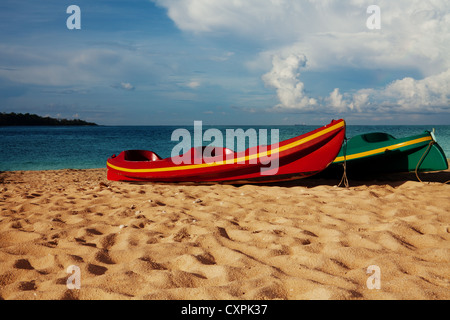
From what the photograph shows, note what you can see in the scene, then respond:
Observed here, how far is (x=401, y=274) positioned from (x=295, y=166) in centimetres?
382

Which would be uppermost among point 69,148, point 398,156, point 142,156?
point 398,156

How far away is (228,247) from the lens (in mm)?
3107

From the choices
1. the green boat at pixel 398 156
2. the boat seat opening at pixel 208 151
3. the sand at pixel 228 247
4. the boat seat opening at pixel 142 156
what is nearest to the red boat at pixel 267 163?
the boat seat opening at pixel 208 151

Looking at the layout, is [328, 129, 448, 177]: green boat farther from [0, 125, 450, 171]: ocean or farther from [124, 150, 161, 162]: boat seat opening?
[0, 125, 450, 171]: ocean

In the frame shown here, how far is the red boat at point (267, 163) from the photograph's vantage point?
6.08 metres

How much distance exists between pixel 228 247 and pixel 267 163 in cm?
337

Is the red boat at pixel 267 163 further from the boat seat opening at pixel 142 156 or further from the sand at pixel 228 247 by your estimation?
the boat seat opening at pixel 142 156

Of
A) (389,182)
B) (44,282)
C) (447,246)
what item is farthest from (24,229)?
(389,182)

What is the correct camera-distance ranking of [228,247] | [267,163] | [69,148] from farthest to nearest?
[69,148], [267,163], [228,247]

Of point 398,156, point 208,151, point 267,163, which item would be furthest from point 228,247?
point 398,156

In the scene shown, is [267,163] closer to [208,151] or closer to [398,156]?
[208,151]

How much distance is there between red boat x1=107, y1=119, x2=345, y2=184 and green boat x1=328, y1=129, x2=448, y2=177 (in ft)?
2.55

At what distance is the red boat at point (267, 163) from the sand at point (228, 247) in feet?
3.51

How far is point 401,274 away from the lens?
8.16 ft
